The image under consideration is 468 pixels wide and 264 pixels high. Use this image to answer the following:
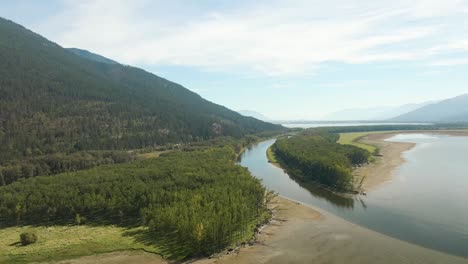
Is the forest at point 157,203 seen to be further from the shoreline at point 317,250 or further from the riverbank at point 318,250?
the riverbank at point 318,250

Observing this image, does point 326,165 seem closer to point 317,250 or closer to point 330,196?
point 330,196

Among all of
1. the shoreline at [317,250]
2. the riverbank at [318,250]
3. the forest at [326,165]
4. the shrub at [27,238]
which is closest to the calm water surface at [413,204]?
the shoreline at [317,250]

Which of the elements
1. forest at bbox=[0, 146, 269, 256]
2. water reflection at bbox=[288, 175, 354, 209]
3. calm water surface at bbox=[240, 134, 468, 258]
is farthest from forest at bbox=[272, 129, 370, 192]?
forest at bbox=[0, 146, 269, 256]

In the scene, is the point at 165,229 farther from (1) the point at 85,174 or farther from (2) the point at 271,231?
(1) the point at 85,174

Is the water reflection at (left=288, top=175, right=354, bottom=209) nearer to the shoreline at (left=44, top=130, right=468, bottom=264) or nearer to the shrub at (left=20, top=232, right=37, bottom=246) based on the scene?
the shoreline at (left=44, top=130, right=468, bottom=264)

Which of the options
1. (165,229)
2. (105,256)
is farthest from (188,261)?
(105,256)

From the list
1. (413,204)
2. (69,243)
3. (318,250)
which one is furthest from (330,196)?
(69,243)
